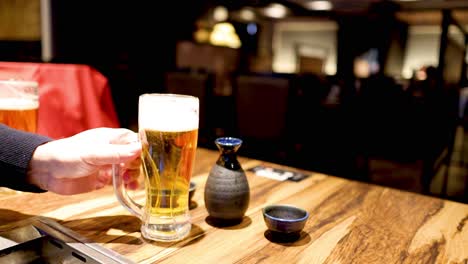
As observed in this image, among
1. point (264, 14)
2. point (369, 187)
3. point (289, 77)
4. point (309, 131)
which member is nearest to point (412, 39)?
point (264, 14)

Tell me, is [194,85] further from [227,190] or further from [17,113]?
[227,190]

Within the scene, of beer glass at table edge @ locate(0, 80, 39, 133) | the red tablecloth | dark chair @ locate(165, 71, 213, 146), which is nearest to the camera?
beer glass at table edge @ locate(0, 80, 39, 133)

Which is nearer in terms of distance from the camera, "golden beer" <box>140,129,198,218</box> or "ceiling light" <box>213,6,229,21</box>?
"golden beer" <box>140,129,198,218</box>

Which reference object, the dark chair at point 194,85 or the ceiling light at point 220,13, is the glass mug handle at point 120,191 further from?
the ceiling light at point 220,13

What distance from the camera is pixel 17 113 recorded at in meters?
1.14

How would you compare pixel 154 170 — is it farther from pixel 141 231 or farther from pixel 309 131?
pixel 309 131

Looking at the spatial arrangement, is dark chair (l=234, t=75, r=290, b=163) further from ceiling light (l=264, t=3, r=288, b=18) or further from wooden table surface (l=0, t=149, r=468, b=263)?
ceiling light (l=264, t=3, r=288, b=18)

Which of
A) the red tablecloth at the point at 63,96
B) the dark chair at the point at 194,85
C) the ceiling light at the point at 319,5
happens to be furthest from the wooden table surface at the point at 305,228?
the ceiling light at the point at 319,5

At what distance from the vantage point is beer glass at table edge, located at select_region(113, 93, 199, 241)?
30.1 inches

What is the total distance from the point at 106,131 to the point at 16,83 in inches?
18.8

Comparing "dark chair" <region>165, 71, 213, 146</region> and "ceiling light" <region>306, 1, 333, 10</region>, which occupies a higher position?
"ceiling light" <region>306, 1, 333, 10</region>

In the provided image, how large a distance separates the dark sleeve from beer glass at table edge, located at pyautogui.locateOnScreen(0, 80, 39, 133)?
35cm

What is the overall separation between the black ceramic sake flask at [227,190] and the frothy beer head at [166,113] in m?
0.14

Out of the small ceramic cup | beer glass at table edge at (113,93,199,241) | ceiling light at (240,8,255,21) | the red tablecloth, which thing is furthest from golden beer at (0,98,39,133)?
ceiling light at (240,8,255,21)
